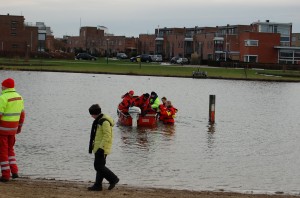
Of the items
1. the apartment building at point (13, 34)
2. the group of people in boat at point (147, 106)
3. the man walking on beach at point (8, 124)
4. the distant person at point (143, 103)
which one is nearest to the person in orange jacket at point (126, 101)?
the group of people in boat at point (147, 106)

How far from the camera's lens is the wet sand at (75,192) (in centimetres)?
1341

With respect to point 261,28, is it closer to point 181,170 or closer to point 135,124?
point 135,124

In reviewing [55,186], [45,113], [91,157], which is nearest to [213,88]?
[45,113]

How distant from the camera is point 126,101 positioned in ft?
106

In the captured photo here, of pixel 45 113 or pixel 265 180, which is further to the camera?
pixel 45 113

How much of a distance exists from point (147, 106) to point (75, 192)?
18.3 m

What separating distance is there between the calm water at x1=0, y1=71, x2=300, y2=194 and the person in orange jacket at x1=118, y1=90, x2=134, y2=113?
3.69 ft

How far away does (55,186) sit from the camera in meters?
14.9

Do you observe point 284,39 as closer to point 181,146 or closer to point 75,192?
point 181,146

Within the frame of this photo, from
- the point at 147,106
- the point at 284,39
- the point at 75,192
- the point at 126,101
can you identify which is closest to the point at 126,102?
the point at 126,101

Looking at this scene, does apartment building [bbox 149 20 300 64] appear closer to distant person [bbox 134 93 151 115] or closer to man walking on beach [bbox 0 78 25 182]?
distant person [bbox 134 93 151 115]

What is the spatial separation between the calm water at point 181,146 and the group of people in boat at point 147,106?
0.92 metres

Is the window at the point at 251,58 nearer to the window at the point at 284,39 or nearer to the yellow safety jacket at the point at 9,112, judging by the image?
the window at the point at 284,39

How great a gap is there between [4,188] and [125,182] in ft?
14.8
